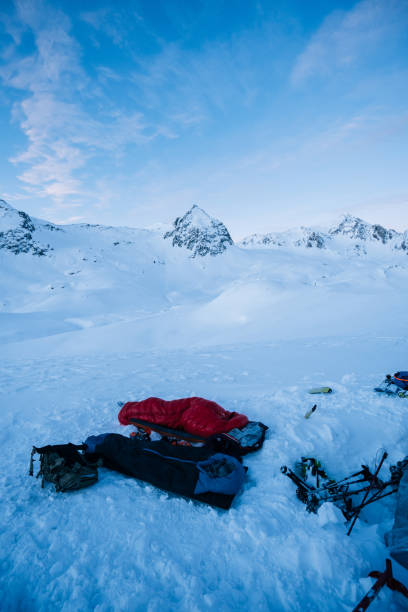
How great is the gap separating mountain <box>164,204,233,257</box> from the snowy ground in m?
71.9

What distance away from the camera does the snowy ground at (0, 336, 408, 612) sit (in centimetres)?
226

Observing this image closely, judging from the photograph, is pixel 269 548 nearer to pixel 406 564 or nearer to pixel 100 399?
pixel 406 564

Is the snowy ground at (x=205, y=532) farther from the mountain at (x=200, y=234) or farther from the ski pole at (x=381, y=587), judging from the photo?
the mountain at (x=200, y=234)

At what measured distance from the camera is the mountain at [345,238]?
137 m

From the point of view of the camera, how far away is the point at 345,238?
508 feet

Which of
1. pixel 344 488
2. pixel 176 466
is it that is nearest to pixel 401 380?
pixel 344 488

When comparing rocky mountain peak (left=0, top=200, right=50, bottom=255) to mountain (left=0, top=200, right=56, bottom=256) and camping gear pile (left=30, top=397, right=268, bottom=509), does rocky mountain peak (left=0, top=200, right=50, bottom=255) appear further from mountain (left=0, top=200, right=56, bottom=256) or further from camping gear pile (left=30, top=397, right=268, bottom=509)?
camping gear pile (left=30, top=397, right=268, bottom=509)

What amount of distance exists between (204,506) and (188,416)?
153 centimetres

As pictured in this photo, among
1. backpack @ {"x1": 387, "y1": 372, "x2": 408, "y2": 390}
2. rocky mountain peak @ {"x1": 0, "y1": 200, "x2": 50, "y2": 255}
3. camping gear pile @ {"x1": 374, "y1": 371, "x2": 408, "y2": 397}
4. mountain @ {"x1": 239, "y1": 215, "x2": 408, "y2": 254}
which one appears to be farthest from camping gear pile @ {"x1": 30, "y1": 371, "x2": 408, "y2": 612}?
mountain @ {"x1": 239, "y1": 215, "x2": 408, "y2": 254}

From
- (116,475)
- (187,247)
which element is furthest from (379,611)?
(187,247)

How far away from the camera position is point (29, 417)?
5.48 m

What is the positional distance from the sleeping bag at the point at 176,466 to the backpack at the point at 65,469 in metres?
0.23

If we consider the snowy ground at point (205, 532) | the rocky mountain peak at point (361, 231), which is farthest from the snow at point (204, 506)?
the rocky mountain peak at point (361, 231)

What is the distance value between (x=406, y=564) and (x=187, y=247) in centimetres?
7825
